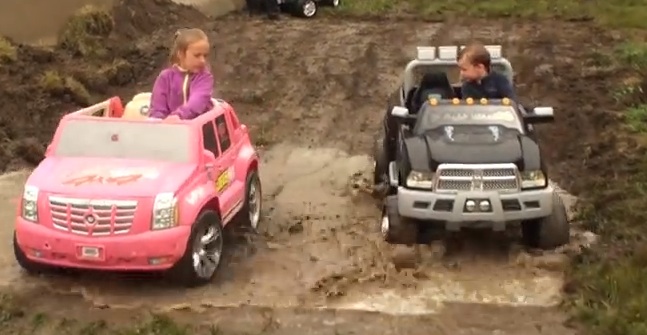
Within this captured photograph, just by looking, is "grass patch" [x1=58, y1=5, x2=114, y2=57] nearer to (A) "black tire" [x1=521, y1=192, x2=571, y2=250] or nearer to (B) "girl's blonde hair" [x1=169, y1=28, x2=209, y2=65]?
(B) "girl's blonde hair" [x1=169, y1=28, x2=209, y2=65]

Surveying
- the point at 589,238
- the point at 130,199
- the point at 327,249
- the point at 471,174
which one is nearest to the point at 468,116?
the point at 471,174

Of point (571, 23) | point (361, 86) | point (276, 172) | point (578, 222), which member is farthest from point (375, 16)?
point (578, 222)

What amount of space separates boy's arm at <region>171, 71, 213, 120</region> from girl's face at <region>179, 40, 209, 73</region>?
77 millimetres

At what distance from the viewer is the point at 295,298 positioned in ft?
23.1

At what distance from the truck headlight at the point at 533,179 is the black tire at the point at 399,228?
93 cm

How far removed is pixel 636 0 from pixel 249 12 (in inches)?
304

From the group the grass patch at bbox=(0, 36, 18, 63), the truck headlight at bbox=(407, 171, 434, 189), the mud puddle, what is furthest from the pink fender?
the grass patch at bbox=(0, 36, 18, 63)

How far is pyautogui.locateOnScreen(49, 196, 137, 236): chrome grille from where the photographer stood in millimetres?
6832

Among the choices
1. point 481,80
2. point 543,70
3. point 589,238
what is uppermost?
point 481,80

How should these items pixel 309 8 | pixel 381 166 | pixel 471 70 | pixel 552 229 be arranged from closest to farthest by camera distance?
pixel 552 229 < pixel 471 70 < pixel 381 166 < pixel 309 8

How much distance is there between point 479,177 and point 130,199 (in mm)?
2603

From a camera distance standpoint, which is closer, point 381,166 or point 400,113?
point 400,113

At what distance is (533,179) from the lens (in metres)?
7.67

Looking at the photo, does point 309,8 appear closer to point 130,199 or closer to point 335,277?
point 335,277
